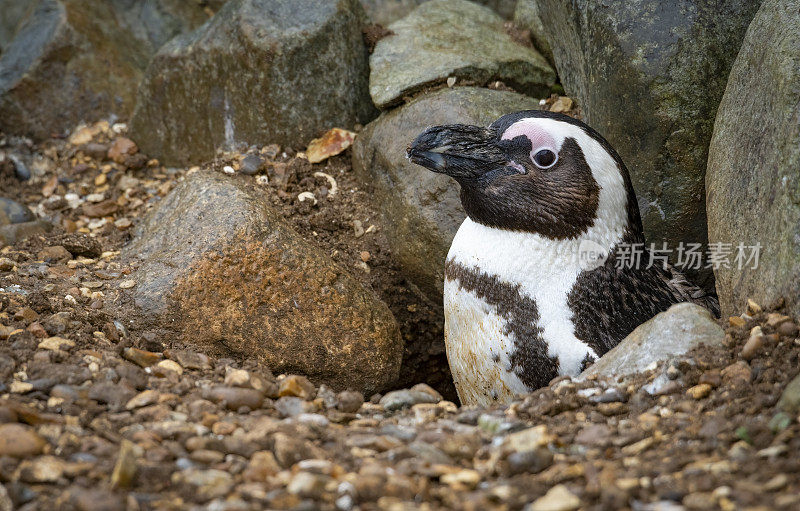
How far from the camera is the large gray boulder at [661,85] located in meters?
3.22

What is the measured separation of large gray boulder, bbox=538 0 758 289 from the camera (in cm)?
322

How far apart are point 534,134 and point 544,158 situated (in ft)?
0.32

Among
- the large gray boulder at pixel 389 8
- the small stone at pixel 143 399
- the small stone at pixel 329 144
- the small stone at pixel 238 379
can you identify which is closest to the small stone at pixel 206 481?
the small stone at pixel 143 399

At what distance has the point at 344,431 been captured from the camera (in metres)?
2.12

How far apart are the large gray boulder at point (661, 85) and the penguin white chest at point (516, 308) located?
717 mm

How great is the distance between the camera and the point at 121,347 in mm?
2635

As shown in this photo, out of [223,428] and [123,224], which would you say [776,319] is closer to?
[223,428]

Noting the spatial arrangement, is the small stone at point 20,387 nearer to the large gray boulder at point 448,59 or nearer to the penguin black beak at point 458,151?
the penguin black beak at point 458,151

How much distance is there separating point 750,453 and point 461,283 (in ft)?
5.04

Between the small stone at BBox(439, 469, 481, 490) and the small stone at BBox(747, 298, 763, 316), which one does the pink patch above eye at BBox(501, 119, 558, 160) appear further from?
the small stone at BBox(439, 469, 481, 490)

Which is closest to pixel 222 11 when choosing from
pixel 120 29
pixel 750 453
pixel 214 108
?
pixel 214 108

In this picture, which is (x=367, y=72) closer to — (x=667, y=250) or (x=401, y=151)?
(x=401, y=151)

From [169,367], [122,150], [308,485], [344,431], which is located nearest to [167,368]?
[169,367]

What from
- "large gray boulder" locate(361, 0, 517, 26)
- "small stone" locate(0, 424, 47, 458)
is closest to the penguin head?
"small stone" locate(0, 424, 47, 458)
